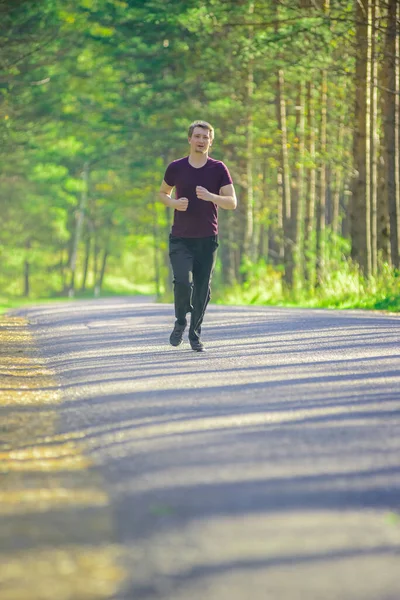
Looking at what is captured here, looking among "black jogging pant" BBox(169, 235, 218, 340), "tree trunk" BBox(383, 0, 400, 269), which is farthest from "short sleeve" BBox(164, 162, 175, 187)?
"tree trunk" BBox(383, 0, 400, 269)

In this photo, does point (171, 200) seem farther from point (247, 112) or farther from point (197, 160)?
point (247, 112)

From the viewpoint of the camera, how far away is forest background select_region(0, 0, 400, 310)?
2595 centimetres

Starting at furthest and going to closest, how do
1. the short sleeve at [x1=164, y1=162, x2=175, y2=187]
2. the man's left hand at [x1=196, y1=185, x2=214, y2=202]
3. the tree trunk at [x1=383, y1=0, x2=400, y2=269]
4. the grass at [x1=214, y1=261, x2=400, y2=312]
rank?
the tree trunk at [x1=383, y1=0, x2=400, y2=269], the grass at [x1=214, y1=261, x2=400, y2=312], the short sleeve at [x1=164, y1=162, x2=175, y2=187], the man's left hand at [x1=196, y1=185, x2=214, y2=202]

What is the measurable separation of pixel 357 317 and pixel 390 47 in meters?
10.3

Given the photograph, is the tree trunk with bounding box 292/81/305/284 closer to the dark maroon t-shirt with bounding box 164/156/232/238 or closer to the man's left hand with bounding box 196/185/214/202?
the dark maroon t-shirt with bounding box 164/156/232/238

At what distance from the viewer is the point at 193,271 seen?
11789mm

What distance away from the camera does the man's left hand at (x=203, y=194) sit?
36.2 ft

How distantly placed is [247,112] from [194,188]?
87.7 ft

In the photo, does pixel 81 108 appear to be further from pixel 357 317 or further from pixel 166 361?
pixel 166 361

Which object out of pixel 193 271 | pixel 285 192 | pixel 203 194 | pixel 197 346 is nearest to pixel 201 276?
pixel 193 271

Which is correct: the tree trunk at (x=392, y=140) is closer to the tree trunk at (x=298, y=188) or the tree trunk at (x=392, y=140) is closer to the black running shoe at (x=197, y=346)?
the tree trunk at (x=298, y=188)

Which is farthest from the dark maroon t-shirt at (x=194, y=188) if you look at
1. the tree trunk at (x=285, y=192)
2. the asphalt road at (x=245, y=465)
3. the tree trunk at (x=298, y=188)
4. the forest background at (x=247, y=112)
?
the tree trunk at (x=285, y=192)

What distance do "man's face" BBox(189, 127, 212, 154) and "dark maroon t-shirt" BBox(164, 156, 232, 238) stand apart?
17cm

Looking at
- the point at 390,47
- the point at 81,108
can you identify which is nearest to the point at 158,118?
the point at 81,108
